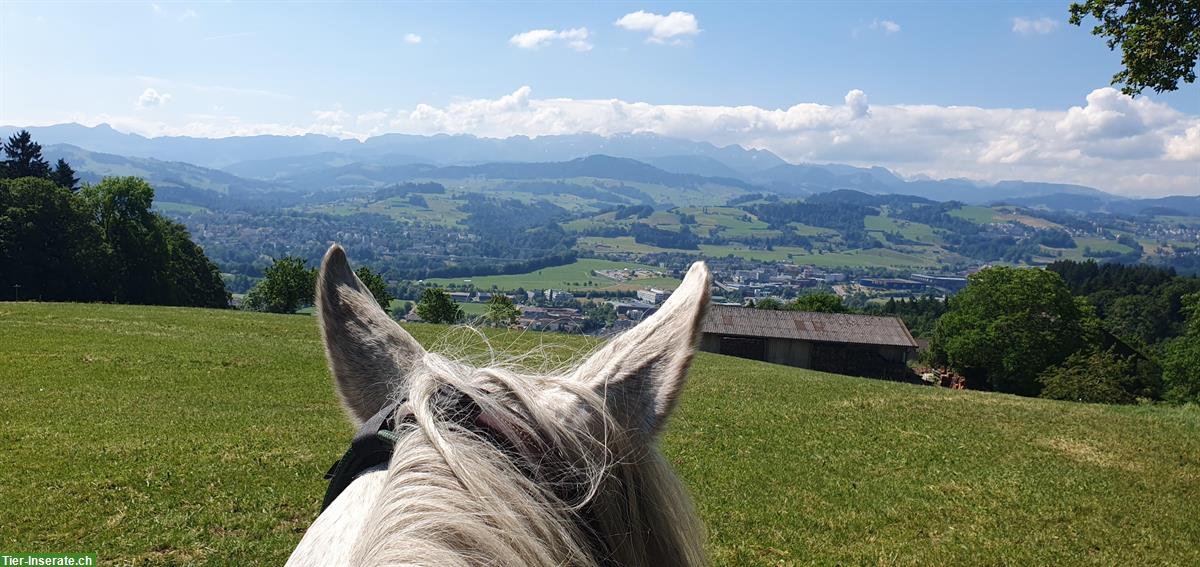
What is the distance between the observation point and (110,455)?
333 inches

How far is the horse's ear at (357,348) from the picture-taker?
139cm

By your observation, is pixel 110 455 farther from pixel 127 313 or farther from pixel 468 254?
pixel 468 254

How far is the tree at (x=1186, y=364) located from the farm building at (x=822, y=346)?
1399 cm

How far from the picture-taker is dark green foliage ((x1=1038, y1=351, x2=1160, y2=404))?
30000mm

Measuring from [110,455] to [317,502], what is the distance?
3.18 metres

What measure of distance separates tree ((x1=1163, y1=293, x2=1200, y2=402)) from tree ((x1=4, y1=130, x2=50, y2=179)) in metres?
69.9

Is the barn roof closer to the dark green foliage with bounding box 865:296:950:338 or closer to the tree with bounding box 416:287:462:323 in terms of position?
the tree with bounding box 416:287:462:323

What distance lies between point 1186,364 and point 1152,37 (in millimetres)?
38946

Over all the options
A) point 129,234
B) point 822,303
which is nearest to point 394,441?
point 129,234

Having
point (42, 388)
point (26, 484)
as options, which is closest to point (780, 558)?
point (26, 484)

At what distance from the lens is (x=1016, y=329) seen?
1662 inches

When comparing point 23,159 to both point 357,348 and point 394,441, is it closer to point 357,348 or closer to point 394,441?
point 357,348

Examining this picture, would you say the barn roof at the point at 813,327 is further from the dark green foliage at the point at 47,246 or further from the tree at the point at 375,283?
→ the dark green foliage at the point at 47,246

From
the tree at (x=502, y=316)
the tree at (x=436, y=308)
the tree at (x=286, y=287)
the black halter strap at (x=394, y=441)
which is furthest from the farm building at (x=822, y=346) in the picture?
the black halter strap at (x=394, y=441)
